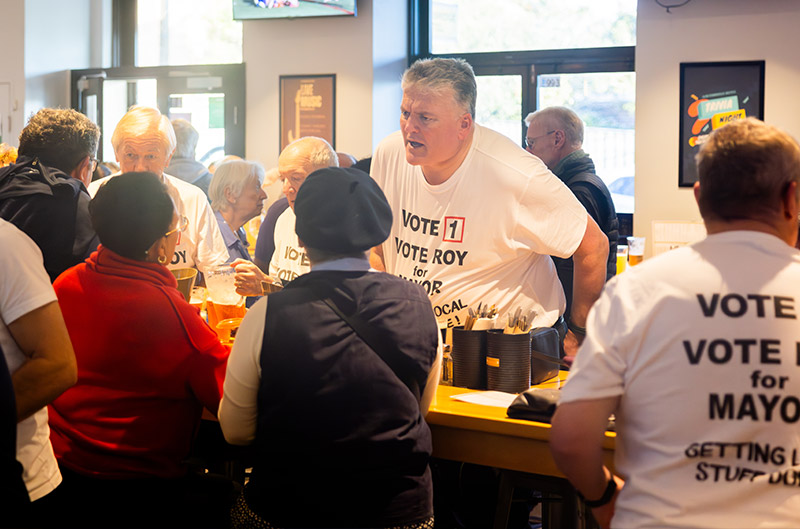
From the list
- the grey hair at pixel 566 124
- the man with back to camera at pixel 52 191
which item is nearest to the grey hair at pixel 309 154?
the man with back to camera at pixel 52 191

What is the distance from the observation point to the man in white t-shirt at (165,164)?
3705 mm

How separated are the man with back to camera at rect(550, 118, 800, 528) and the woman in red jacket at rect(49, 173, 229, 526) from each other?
43.2 inches

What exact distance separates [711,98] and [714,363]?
5.32 metres

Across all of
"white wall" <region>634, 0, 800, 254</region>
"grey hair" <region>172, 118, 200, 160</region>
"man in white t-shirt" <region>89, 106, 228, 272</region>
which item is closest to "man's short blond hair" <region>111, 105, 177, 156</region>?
"man in white t-shirt" <region>89, 106, 228, 272</region>

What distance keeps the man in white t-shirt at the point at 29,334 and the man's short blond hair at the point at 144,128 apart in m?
1.93

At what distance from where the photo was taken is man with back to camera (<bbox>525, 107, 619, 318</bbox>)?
13.3 ft

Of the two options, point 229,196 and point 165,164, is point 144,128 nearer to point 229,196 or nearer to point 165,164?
point 165,164

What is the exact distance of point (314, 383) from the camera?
5.84 feet

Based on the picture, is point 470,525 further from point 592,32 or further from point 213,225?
point 592,32

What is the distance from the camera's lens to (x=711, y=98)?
20.2ft

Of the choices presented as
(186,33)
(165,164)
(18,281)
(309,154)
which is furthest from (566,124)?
(186,33)

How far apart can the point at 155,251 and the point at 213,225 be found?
5.32 ft

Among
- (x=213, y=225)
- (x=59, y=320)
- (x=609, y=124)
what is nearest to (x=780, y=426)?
(x=59, y=320)

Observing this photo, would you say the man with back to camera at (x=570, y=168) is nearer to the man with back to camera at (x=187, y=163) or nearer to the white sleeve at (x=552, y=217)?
the white sleeve at (x=552, y=217)
